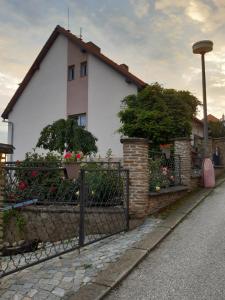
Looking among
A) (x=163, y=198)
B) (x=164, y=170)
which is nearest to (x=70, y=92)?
(x=164, y=170)

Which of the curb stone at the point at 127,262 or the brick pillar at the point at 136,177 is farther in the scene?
the brick pillar at the point at 136,177

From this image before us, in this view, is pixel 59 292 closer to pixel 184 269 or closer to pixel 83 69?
pixel 184 269

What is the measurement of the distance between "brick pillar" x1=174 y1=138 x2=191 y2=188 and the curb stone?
1793 millimetres

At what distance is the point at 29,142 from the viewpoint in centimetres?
1839

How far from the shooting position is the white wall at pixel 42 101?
55.9 feet

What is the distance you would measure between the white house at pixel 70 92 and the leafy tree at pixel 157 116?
171 cm

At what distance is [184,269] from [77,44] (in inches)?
580

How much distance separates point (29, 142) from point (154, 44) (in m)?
10.5

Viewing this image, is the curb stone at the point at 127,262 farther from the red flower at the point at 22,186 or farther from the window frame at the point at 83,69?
the window frame at the point at 83,69

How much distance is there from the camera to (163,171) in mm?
7812

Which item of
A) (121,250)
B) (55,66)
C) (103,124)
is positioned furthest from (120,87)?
(121,250)

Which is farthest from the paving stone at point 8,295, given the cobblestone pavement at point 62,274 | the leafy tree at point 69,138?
the leafy tree at point 69,138

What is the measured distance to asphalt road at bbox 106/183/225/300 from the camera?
10.7 ft

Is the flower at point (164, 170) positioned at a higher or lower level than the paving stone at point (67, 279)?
higher
